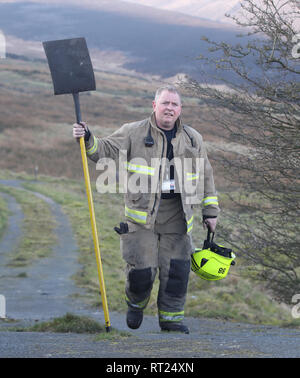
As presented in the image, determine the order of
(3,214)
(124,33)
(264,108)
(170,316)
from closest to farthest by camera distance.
→ (170,316) → (264,108) → (3,214) → (124,33)

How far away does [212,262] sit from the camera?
5.77m

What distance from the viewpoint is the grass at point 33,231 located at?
1365cm

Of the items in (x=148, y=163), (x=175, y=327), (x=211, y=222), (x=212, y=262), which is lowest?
(x=175, y=327)

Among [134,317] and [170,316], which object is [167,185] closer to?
[170,316]

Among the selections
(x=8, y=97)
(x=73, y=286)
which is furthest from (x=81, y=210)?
(x=8, y=97)

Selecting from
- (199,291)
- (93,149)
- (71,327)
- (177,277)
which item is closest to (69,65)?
(93,149)

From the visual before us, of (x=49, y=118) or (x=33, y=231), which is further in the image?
(x=49, y=118)

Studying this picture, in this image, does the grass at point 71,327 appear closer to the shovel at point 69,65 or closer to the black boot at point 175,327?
the black boot at point 175,327

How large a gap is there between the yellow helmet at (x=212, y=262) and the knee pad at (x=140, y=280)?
52 centimetres

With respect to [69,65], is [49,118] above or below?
below

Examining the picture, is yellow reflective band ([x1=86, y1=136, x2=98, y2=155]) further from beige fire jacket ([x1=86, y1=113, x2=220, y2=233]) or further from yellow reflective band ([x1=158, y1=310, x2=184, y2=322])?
yellow reflective band ([x1=158, y1=310, x2=184, y2=322])

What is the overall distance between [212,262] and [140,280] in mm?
733

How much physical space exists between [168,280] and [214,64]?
3.39 metres

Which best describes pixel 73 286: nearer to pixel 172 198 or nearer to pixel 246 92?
pixel 246 92
